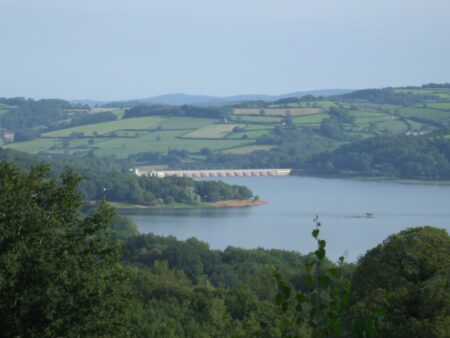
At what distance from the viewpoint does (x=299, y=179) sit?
84.9 metres

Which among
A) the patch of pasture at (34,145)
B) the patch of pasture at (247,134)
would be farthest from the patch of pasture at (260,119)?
the patch of pasture at (34,145)

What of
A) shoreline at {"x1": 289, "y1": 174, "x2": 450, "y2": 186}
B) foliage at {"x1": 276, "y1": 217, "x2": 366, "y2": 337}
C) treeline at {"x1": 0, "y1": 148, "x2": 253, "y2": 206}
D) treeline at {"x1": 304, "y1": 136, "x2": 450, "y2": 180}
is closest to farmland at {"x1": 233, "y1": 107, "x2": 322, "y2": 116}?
treeline at {"x1": 304, "y1": 136, "x2": 450, "y2": 180}

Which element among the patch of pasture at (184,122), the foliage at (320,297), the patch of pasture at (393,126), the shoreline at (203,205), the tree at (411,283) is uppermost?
the foliage at (320,297)

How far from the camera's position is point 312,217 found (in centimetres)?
5119

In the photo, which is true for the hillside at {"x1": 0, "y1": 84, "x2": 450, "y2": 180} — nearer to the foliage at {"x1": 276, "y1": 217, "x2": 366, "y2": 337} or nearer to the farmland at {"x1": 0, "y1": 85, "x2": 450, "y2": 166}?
the farmland at {"x1": 0, "y1": 85, "x2": 450, "y2": 166}

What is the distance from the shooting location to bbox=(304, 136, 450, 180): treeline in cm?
8156

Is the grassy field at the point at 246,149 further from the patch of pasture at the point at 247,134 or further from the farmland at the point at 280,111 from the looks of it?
the farmland at the point at 280,111

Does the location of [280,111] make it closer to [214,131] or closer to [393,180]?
[214,131]

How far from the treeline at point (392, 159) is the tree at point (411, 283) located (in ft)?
221

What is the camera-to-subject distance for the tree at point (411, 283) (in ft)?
38.1

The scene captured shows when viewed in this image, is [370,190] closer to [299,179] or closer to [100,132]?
[299,179]

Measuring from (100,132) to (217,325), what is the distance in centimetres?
8568

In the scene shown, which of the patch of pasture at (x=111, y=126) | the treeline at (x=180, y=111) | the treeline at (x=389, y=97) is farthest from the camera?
the treeline at (x=389, y=97)

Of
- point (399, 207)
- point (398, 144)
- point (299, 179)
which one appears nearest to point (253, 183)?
point (299, 179)
